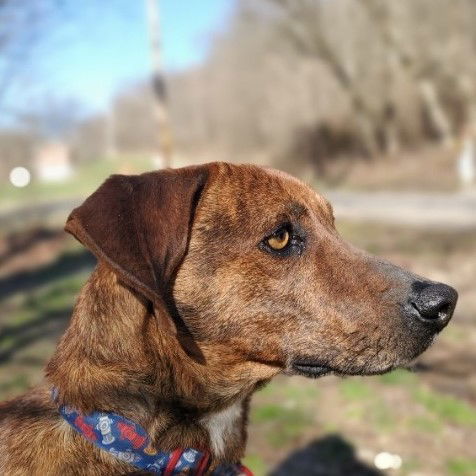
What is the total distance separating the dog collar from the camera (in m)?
2.35

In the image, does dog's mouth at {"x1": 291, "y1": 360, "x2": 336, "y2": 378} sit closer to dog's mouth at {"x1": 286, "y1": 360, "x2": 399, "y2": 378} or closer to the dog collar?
dog's mouth at {"x1": 286, "y1": 360, "x2": 399, "y2": 378}

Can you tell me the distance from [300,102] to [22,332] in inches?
990

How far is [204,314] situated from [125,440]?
0.57 metres

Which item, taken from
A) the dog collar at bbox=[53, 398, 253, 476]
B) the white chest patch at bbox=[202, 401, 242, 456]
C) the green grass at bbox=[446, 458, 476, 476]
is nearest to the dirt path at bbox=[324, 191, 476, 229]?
the green grass at bbox=[446, 458, 476, 476]

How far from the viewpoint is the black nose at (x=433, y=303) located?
2.60m

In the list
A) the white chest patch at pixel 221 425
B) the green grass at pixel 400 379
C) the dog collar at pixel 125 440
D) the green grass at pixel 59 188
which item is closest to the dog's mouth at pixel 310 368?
the white chest patch at pixel 221 425

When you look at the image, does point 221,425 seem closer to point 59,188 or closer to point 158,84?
point 158,84

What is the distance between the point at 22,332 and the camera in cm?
918

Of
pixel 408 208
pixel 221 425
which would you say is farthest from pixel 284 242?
pixel 408 208

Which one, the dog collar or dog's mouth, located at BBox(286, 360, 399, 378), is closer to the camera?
the dog collar

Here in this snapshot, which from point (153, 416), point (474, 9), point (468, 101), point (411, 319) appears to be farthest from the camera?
point (468, 101)

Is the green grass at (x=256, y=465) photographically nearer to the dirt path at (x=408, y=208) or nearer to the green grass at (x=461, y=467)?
the green grass at (x=461, y=467)

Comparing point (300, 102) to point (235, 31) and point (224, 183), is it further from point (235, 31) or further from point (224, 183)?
point (224, 183)

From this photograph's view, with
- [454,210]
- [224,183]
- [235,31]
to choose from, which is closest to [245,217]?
[224,183]
